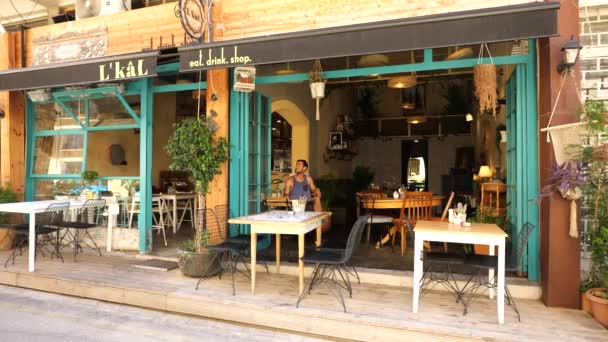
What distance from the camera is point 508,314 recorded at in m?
3.94

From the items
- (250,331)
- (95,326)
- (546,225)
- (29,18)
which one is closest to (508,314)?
(546,225)

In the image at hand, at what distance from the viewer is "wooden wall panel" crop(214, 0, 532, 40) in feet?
15.6

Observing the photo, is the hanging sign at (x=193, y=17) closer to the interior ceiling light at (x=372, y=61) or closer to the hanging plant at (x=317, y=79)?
the hanging plant at (x=317, y=79)

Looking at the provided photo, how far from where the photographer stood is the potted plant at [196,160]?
5224mm

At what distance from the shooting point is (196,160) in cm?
532

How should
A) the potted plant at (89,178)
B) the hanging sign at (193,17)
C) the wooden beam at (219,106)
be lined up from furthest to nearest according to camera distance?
the potted plant at (89,178), the wooden beam at (219,106), the hanging sign at (193,17)

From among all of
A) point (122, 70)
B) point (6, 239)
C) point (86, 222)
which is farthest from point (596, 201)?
point (6, 239)

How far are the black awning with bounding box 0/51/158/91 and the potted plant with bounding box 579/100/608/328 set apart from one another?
185 inches

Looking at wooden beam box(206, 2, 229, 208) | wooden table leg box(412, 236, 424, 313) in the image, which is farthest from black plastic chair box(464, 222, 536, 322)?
wooden beam box(206, 2, 229, 208)

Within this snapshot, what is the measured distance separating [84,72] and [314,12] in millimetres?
3111

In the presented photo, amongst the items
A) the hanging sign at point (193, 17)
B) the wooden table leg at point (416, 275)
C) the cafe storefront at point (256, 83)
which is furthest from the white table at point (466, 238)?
the hanging sign at point (193, 17)

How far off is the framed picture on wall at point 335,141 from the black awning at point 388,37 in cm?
725

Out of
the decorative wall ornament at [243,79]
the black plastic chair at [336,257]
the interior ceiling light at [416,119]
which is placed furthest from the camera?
the interior ceiling light at [416,119]

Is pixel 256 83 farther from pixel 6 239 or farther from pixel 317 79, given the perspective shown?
pixel 6 239
